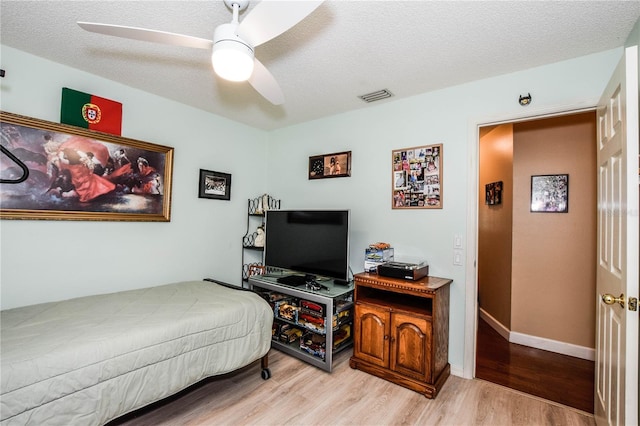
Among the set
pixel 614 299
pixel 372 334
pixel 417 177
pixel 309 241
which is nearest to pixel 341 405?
pixel 372 334

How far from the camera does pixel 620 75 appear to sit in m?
1.47

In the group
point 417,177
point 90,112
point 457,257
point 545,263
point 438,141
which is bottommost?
point 545,263

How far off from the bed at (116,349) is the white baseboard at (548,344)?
280cm

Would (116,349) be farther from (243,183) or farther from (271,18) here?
(243,183)

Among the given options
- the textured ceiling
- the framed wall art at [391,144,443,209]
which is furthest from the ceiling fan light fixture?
the framed wall art at [391,144,443,209]

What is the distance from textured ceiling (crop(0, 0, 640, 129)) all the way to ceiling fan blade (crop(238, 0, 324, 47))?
1.30 feet

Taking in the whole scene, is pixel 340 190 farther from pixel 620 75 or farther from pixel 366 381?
pixel 620 75

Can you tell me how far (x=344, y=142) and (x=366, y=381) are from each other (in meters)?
2.41

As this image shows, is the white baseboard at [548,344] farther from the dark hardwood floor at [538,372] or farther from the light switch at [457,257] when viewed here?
the light switch at [457,257]

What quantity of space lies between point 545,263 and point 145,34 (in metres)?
4.02

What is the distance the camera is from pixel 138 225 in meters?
2.80

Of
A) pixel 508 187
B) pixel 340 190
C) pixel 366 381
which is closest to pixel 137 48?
pixel 340 190

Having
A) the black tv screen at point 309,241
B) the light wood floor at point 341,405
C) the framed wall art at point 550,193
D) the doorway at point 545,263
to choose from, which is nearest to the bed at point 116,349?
the light wood floor at point 341,405

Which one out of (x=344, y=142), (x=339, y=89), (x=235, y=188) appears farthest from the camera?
(x=235, y=188)
